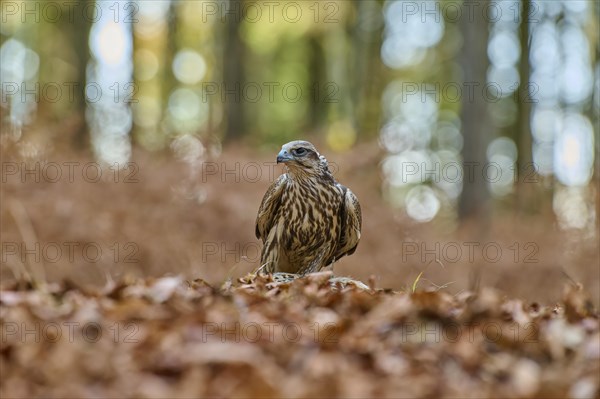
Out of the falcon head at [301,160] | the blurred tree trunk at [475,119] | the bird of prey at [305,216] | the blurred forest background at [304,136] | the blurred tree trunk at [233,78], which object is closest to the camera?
the bird of prey at [305,216]

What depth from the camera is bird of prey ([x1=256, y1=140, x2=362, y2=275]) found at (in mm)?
5613

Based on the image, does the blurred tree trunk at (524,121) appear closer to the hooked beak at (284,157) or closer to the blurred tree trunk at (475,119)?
the blurred tree trunk at (475,119)

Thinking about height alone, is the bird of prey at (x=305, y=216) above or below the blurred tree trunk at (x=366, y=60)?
below

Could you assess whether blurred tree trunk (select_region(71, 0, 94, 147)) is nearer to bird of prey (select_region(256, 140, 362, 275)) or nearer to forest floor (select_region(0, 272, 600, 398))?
bird of prey (select_region(256, 140, 362, 275))

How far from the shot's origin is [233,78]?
16906 mm

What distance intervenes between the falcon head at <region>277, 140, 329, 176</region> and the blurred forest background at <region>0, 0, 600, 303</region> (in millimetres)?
1571

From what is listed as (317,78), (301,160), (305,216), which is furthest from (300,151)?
(317,78)

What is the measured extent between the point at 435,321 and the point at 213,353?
3.02 ft

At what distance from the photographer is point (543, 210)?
16.6m

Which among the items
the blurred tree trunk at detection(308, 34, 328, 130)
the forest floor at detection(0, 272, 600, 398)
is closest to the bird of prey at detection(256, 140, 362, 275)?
the forest floor at detection(0, 272, 600, 398)

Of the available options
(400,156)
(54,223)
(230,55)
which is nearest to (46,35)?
(230,55)

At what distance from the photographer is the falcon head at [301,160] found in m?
→ 5.75

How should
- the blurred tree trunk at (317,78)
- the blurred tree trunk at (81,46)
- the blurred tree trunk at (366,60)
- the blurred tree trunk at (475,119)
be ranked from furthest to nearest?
1. the blurred tree trunk at (317,78)
2. the blurred tree trunk at (366,60)
3. the blurred tree trunk at (81,46)
4. the blurred tree trunk at (475,119)

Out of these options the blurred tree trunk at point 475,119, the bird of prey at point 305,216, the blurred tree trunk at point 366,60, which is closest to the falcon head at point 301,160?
the bird of prey at point 305,216
